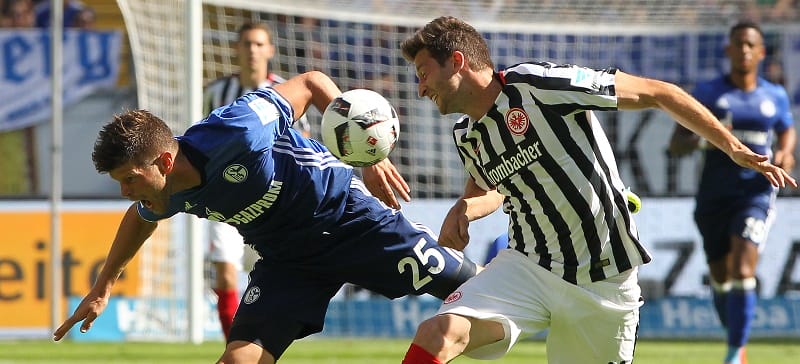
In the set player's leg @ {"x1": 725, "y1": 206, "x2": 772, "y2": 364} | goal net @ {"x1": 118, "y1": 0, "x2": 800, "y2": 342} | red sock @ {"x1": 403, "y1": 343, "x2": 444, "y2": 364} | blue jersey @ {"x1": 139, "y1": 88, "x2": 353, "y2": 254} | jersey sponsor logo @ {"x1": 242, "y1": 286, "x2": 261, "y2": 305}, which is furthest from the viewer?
goal net @ {"x1": 118, "y1": 0, "x2": 800, "y2": 342}

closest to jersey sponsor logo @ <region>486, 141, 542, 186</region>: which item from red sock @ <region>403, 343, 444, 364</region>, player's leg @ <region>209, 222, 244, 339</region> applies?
red sock @ <region>403, 343, 444, 364</region>

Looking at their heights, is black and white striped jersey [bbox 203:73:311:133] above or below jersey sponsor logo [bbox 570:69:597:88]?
below

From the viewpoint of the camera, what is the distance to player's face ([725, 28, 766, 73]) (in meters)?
9.19

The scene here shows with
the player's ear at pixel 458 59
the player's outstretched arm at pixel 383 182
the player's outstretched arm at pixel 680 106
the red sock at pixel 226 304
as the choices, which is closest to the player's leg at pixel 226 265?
the red sock at pixel 226 304

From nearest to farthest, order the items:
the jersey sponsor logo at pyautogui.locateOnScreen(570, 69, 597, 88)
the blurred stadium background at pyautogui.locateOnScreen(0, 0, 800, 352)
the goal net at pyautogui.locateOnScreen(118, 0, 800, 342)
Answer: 1. the jersey sponsor logo at pyautogui.locateOnScreen(570, 69, 597, 88)
2. the blurred stadium background at pyautogui.locateOnScreen(0, 0, 800, 352)
3. the goal net at pyautogui.locateOnScreen(118, 0, 800, 342)

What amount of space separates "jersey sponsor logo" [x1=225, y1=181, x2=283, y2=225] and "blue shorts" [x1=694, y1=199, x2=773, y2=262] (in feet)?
15.2

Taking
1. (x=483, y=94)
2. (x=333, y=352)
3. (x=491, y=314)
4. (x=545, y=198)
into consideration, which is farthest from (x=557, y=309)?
(x=333, y=352)

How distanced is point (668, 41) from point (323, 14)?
3.57 meters

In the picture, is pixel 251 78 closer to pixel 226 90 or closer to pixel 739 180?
pixel 226 90

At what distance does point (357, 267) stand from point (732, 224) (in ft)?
14.5

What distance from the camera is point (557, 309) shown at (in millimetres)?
4922

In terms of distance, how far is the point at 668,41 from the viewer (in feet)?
43.5

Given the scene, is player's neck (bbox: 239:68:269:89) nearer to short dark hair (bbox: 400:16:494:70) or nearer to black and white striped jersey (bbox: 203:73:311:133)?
black and white striped jersey (bbox: 203:73:311:133)

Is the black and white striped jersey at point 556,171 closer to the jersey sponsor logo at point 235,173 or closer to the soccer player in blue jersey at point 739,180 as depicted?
the jersey sponsor logo at point 235,173
